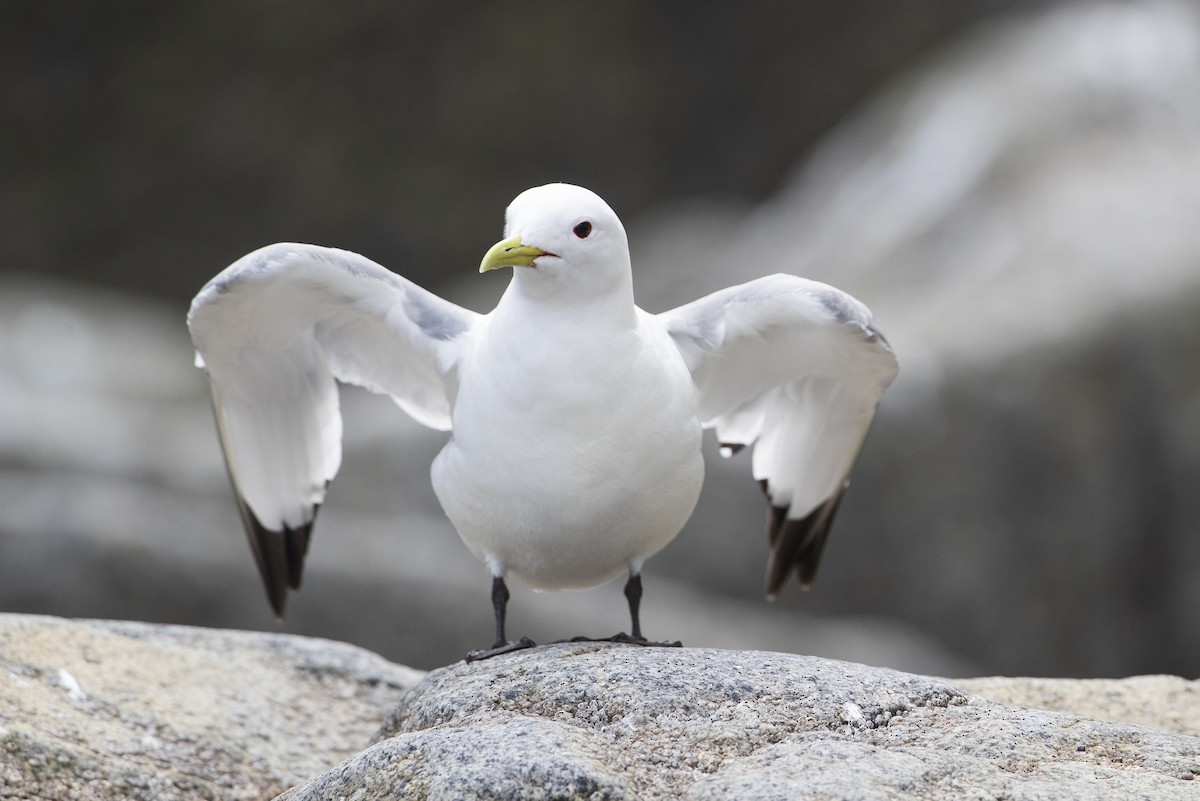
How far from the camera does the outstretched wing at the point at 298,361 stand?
4.48 m

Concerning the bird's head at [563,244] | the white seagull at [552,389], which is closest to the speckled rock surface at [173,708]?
the white seagull at [552,389]

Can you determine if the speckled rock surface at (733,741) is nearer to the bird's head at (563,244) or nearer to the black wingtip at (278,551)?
the bird's head at (563,244)

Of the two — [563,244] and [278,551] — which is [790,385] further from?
[278,551]

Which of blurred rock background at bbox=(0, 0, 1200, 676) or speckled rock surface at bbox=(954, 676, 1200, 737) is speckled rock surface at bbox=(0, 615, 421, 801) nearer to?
speckled rock surface at bbox=(954, 676, 1200, 737)

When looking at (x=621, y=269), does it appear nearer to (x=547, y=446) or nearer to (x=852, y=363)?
(x=547, y=446)

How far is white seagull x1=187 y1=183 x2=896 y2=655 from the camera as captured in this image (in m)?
4.05

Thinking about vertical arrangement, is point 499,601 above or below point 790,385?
below

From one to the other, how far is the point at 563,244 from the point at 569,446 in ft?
1.77

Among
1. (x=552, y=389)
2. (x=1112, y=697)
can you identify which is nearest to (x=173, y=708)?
(x=552, y=389)

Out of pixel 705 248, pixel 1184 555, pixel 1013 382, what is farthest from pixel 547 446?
pixel 705 248

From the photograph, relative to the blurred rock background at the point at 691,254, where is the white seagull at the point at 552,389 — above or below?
below

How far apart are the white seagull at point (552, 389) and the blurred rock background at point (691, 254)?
269 cm

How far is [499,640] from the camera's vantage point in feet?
14.1

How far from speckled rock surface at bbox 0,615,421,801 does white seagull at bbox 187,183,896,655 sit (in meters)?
0.58
